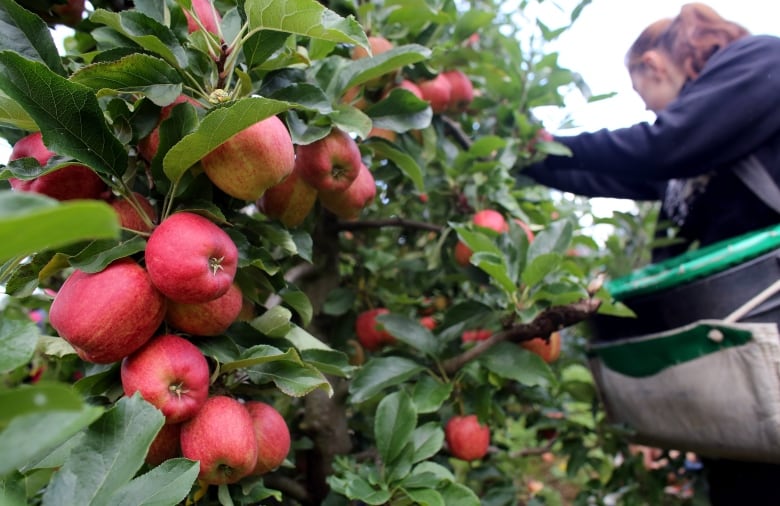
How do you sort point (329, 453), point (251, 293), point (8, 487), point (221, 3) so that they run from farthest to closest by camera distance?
point (329, 453), point (221, 3), point (251, 293), point (8, 487)

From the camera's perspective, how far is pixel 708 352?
38.0 inches

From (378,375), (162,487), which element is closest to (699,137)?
(378,375)

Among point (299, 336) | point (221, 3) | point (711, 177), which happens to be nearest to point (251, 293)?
point (299, 336)

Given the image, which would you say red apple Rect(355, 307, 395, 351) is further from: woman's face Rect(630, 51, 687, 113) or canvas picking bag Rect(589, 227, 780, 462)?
woman's face Rect(630, 51, 687, 113)

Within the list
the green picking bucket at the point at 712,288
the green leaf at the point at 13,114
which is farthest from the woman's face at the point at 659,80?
the green leaf at the point at 13,114

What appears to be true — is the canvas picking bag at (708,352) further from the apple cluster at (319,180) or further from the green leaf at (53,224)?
the green leaf at (53,224)

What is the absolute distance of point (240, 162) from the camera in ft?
1.81

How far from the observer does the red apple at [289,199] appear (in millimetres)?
709

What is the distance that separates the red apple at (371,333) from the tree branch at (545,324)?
0.70ft

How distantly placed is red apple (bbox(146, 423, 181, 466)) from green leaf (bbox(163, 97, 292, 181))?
254 millimetres

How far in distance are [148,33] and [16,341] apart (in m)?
0.36

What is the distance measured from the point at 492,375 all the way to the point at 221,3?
668 mm

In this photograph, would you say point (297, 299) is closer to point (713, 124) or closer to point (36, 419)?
point (36, 419)

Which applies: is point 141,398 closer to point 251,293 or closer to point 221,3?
point 251,293
